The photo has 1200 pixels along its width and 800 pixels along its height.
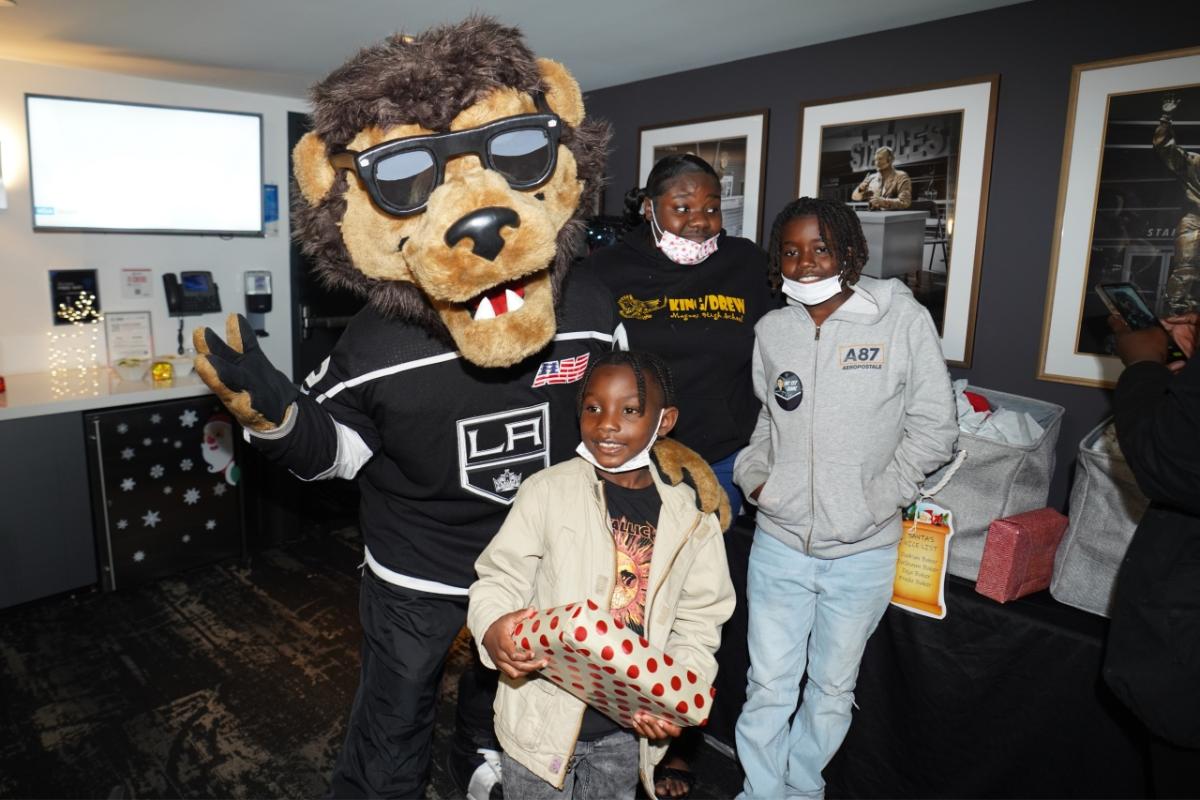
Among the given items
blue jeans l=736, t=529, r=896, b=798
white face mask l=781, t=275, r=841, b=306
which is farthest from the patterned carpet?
white face mask l=781, t=275, r=841, b=306

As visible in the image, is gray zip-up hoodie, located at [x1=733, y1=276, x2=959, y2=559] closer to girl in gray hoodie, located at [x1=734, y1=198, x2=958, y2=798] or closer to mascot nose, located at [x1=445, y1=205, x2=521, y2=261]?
girl in gray hoodie, located at [x1=734, y1=198, x2=958, y2=798]

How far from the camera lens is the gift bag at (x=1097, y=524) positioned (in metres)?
1.75

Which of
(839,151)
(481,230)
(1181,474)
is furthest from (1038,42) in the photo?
(481,230)

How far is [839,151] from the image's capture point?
274cm

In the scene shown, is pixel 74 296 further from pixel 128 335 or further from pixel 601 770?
pixel 601 770

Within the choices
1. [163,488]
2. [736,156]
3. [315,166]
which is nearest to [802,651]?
[315,166]

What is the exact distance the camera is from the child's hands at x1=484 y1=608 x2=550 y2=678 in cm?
122

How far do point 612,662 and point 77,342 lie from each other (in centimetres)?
368

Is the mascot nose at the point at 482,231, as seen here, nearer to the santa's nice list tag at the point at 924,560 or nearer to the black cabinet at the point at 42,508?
the santa's nice list tag at the point at 924,560

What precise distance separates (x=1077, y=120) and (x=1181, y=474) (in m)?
1.41

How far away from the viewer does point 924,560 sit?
6.33ft

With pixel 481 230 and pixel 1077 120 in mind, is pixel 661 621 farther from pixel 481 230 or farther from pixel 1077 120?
pixel 1077 120

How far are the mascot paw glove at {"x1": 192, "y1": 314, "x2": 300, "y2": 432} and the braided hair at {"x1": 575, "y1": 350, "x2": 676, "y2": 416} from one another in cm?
54

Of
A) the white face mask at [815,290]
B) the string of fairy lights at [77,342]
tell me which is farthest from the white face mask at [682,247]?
the string of fairy lights at [77,342]
